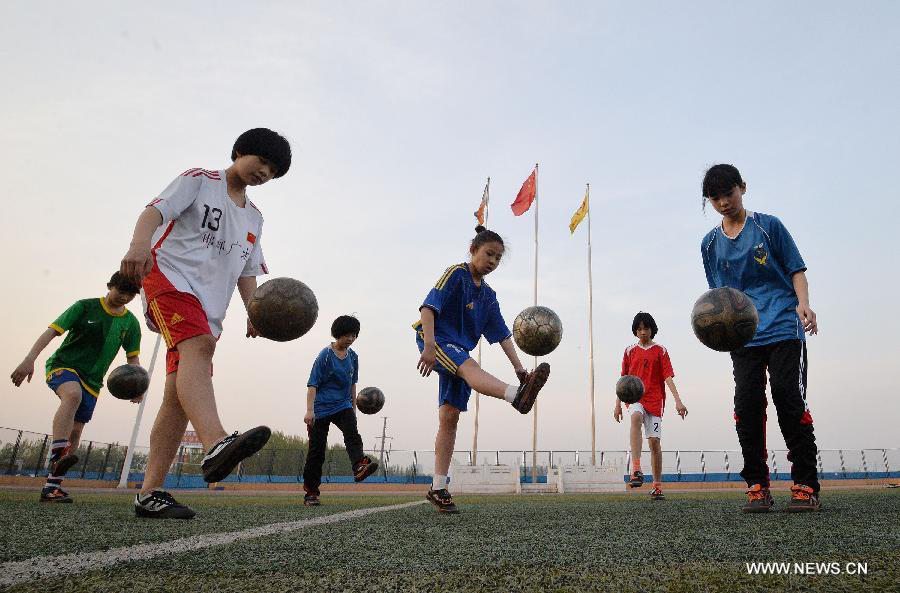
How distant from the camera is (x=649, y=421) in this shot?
802 cm

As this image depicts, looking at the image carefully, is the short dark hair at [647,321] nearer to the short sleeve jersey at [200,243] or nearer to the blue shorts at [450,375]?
the blue shorts at [450,375]

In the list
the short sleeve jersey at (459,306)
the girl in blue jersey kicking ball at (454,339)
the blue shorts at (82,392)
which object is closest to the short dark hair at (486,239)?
the girl in blue jersey kicking ball at (454,339)

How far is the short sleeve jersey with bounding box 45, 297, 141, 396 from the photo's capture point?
5988mm

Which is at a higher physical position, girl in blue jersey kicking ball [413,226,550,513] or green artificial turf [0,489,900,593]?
girl in blue jersey kicking ball [413,226,550,513]

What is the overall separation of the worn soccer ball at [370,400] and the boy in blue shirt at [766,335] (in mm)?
5075

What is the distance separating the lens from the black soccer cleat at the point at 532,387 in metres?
4.25

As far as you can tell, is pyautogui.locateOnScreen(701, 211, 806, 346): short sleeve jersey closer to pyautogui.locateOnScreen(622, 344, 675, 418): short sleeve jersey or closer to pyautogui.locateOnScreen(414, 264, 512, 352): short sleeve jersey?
pyautogui.locateOnScreen(414, 264, 512, 352): short sleeve jersey

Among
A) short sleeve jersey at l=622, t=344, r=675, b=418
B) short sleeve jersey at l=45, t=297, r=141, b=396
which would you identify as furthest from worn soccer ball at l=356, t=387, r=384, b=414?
short sleeve jersey at l=622, t=344, r=675, b=418

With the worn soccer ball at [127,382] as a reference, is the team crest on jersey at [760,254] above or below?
above

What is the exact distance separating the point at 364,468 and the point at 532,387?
3163 millimetres

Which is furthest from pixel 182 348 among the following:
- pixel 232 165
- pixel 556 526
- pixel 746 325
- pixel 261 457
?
pixel 261 457

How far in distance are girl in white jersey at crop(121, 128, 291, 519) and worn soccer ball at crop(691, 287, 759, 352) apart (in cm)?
293

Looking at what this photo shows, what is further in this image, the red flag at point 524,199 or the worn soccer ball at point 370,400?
the red flag at point 524,199

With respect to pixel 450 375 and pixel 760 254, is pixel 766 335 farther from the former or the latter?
pixel 450 375
